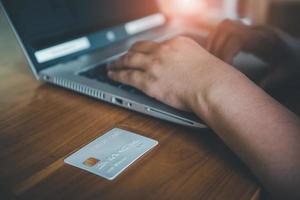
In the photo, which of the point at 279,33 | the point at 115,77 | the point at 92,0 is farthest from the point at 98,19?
the point at 279,33

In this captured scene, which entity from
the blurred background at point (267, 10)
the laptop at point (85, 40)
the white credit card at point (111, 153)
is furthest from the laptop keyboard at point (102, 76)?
the blurred background at point (267, 10)

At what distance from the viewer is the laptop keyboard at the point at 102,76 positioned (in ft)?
2.02

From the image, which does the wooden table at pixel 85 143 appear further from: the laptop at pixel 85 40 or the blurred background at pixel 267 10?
the blurred background at pixel 267 10

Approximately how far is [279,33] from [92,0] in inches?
16.4

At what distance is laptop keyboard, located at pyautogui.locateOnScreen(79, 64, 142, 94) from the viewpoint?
0.61 m

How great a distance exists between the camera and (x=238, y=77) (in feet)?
1.66

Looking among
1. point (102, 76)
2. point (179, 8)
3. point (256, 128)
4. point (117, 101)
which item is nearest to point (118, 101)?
point (117, 101)

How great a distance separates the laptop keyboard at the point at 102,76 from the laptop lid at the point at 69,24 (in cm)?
8

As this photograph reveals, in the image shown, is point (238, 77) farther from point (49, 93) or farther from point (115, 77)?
point (49, 93)

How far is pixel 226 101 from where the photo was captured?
478 millimetres

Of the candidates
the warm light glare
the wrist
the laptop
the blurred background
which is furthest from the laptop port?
the blurred background

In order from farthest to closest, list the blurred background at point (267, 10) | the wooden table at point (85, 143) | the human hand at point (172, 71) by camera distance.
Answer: the blurred background at point (267, 10)
the human hand at point (172, 71)
the wooden table at point (85, 143)

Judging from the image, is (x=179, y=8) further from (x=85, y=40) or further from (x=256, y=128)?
(x=256, y=128)

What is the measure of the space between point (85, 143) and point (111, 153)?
0.05 metres
